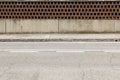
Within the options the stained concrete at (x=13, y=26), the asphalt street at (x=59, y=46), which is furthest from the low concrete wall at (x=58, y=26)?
the asphalt street at (x=59, y=46)

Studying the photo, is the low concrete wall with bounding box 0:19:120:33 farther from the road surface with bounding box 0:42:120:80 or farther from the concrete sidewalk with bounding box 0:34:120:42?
the road surface with bounding box 0:42:120:80

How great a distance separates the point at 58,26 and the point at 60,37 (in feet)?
4.73

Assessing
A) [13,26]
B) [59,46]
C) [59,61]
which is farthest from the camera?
[13,26]

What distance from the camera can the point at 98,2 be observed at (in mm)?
17781

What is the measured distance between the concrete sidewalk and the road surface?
584mm

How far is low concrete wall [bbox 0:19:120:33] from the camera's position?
17625mm

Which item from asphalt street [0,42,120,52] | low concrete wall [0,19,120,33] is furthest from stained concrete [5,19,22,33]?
asphalt street [0,42,120,52]

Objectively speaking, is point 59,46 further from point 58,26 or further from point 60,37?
point 58,26

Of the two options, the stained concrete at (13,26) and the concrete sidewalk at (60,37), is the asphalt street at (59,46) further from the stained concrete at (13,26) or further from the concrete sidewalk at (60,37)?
the stained concrete at (13,26)

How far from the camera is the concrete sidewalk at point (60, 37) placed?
15.9m

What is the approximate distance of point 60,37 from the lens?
54.0 feet

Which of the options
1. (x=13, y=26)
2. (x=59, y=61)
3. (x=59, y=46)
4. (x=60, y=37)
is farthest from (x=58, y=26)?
(x=59, y=61)

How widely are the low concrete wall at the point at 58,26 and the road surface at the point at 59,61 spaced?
7.81ft

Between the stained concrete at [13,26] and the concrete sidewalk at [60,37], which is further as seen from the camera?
the stained concrete at [13,26]
